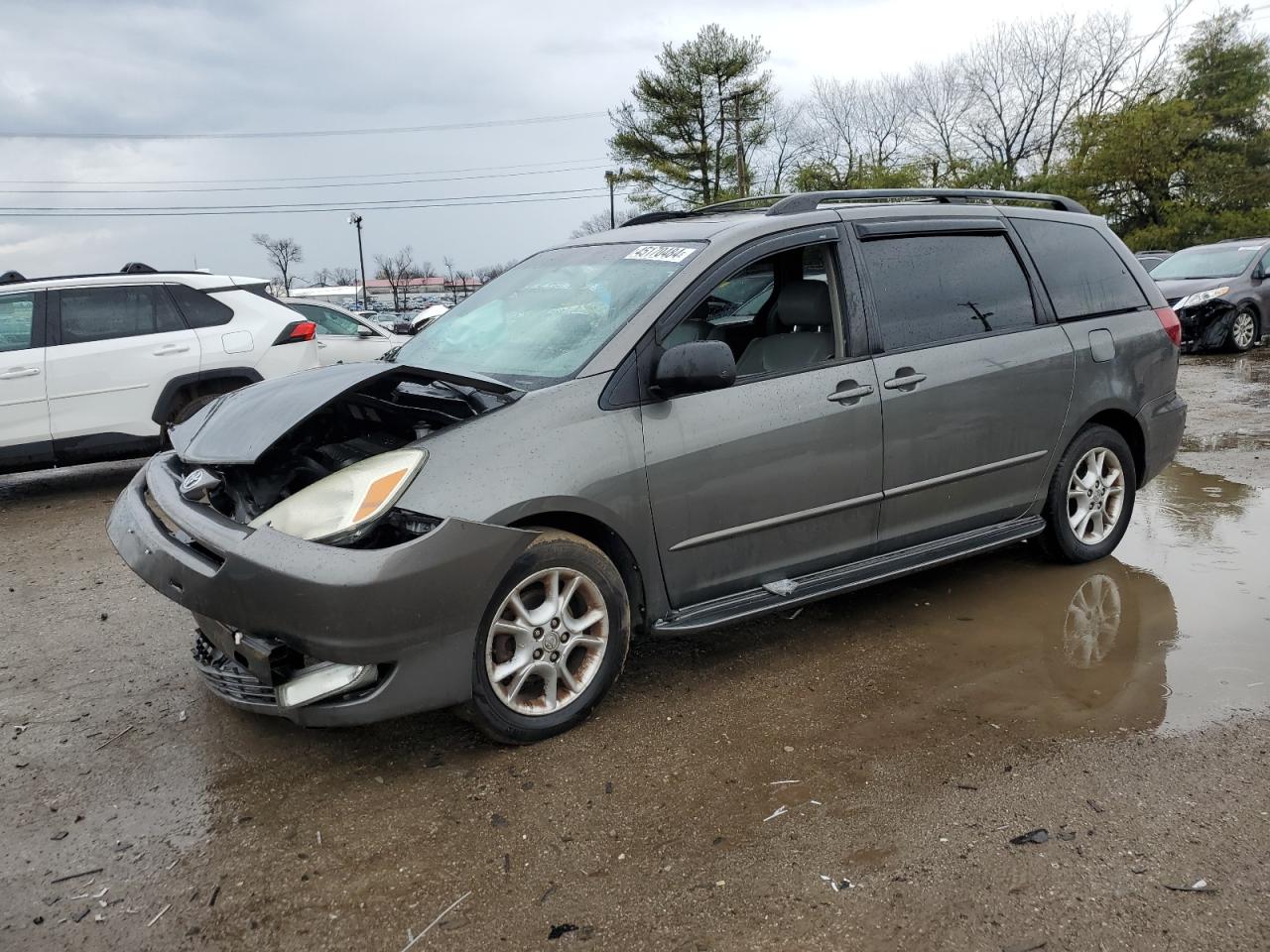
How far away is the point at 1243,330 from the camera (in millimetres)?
14617

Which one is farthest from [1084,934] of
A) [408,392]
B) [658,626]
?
[408,392]

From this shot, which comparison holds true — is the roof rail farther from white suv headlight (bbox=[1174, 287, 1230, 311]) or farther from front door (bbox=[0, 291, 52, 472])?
white suv headlight (bbox=[1174, 287, 1230, 311])

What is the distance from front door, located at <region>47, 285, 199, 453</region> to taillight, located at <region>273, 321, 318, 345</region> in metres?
0.70

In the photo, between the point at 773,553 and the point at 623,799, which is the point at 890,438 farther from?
the point at 623,799

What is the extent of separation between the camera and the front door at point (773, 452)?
3465mm

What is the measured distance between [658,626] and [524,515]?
703mm

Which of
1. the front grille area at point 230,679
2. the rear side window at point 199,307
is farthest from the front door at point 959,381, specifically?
the rear side window at point 199,307

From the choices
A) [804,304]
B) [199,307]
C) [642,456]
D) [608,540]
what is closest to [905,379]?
[804,304]

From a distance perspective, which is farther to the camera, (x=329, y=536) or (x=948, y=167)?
(x=948, y=167)

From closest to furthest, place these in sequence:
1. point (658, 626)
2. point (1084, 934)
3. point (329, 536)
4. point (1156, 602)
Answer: point (1084, 934)
point (329, 536)
point (658, 626)
point (1156, 602)

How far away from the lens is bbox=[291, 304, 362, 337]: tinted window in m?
11.6

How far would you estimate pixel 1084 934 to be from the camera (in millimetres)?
2266

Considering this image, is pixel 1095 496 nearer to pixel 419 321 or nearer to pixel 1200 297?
pixel 419 321

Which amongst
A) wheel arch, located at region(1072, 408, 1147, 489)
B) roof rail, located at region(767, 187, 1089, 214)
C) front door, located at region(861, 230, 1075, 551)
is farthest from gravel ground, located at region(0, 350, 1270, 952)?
roof rail, located at region(767, 187, 1089, 214)
